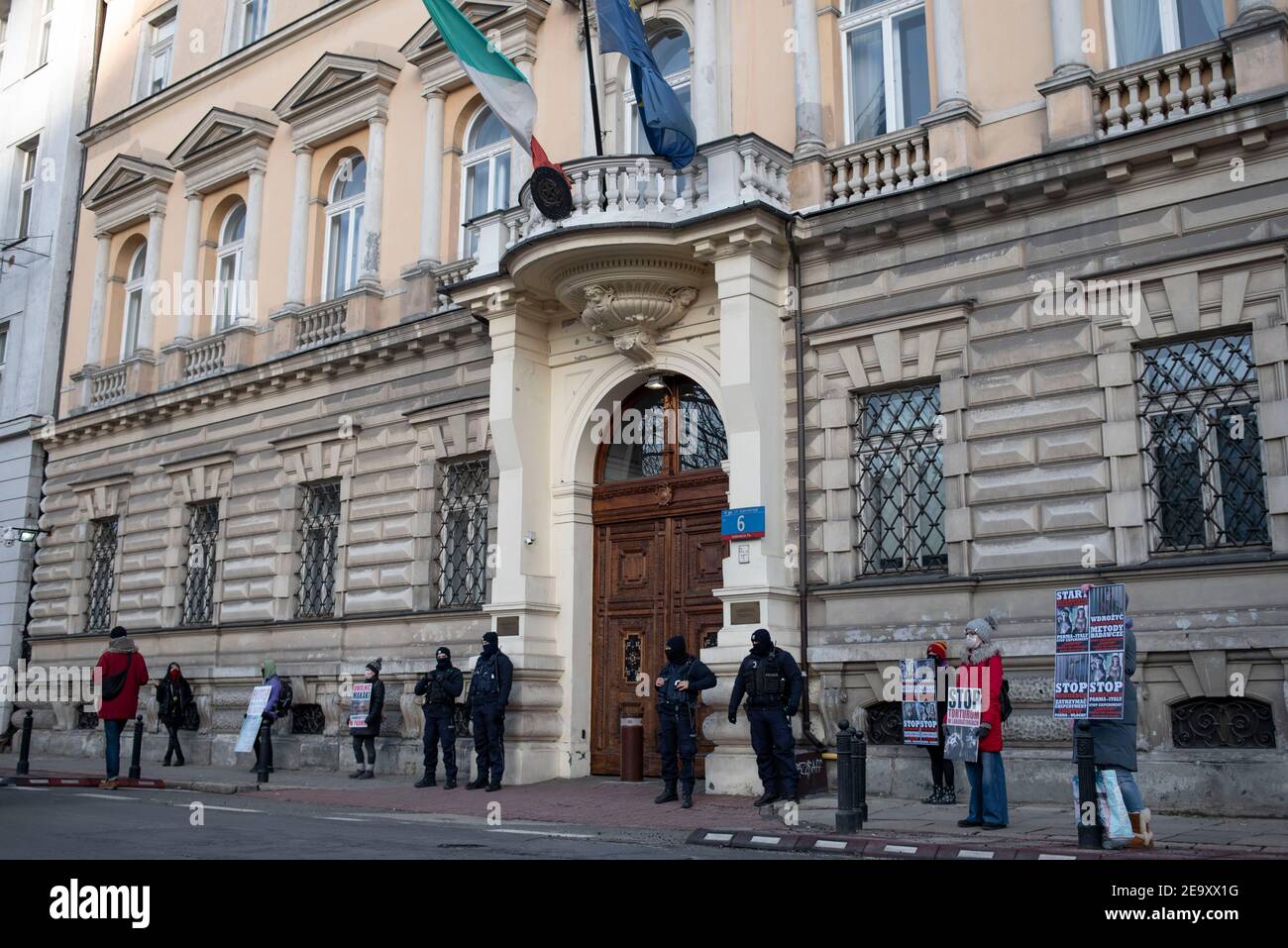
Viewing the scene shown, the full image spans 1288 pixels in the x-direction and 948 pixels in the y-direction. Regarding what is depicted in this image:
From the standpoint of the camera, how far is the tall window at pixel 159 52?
28.3 m

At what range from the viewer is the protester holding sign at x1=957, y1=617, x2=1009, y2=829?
37.0 ft

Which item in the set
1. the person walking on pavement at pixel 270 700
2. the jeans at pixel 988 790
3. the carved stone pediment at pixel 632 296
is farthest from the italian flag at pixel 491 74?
the jeans at pixel 988 790

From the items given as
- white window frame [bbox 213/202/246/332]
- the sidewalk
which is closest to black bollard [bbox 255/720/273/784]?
the sidewalk

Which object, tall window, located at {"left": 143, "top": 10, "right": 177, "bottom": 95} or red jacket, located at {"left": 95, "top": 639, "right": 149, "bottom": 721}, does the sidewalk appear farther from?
tall window, located at {"left": 143, "top": 10, "right": 177, "bottom": 95}

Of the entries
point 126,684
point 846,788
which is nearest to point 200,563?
point 126,684

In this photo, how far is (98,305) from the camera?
92.4ft

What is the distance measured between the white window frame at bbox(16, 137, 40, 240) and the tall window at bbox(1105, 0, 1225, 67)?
1012 inches

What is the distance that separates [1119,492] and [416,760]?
1081 centimetres

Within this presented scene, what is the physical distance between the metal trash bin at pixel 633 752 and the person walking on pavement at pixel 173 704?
9459 mm

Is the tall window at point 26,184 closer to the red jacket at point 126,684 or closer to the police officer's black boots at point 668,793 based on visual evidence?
the red jacket at point 126,684

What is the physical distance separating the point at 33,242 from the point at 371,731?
58.9 ft

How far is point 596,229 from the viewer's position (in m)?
16.0
